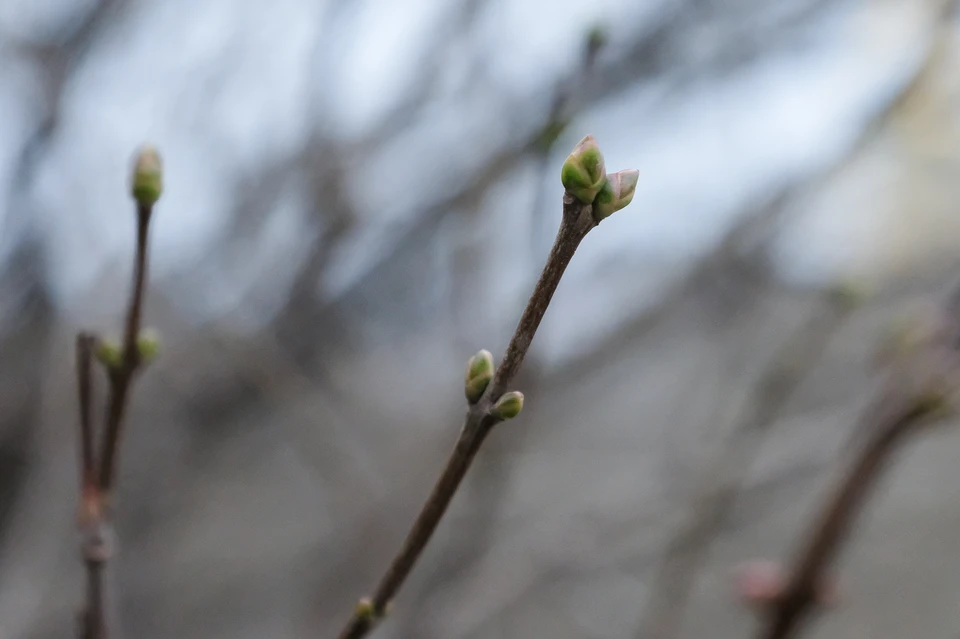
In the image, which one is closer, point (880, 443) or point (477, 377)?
point (477, 377)

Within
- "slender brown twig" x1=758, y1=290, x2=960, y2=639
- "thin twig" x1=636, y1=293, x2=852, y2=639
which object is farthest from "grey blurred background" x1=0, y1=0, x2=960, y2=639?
"slender brown twig" x1=758, y1=290, x2=960, y2=639

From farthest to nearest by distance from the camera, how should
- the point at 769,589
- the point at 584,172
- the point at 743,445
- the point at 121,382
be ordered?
the point at 743,445 → the point at 769,589 → the point at 121,382 → the point at 584,172

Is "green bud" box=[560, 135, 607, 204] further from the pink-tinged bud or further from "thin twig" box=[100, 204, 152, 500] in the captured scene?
the pink-tinged bud

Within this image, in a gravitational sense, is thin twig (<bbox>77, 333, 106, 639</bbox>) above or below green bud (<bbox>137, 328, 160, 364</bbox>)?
below

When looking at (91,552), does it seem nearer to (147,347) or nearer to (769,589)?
(147,347)

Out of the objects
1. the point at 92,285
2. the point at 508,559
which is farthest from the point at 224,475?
the point at 508,559

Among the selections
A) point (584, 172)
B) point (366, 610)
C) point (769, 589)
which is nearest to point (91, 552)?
point (366, 610)

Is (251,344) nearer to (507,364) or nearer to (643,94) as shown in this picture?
(643,94)
